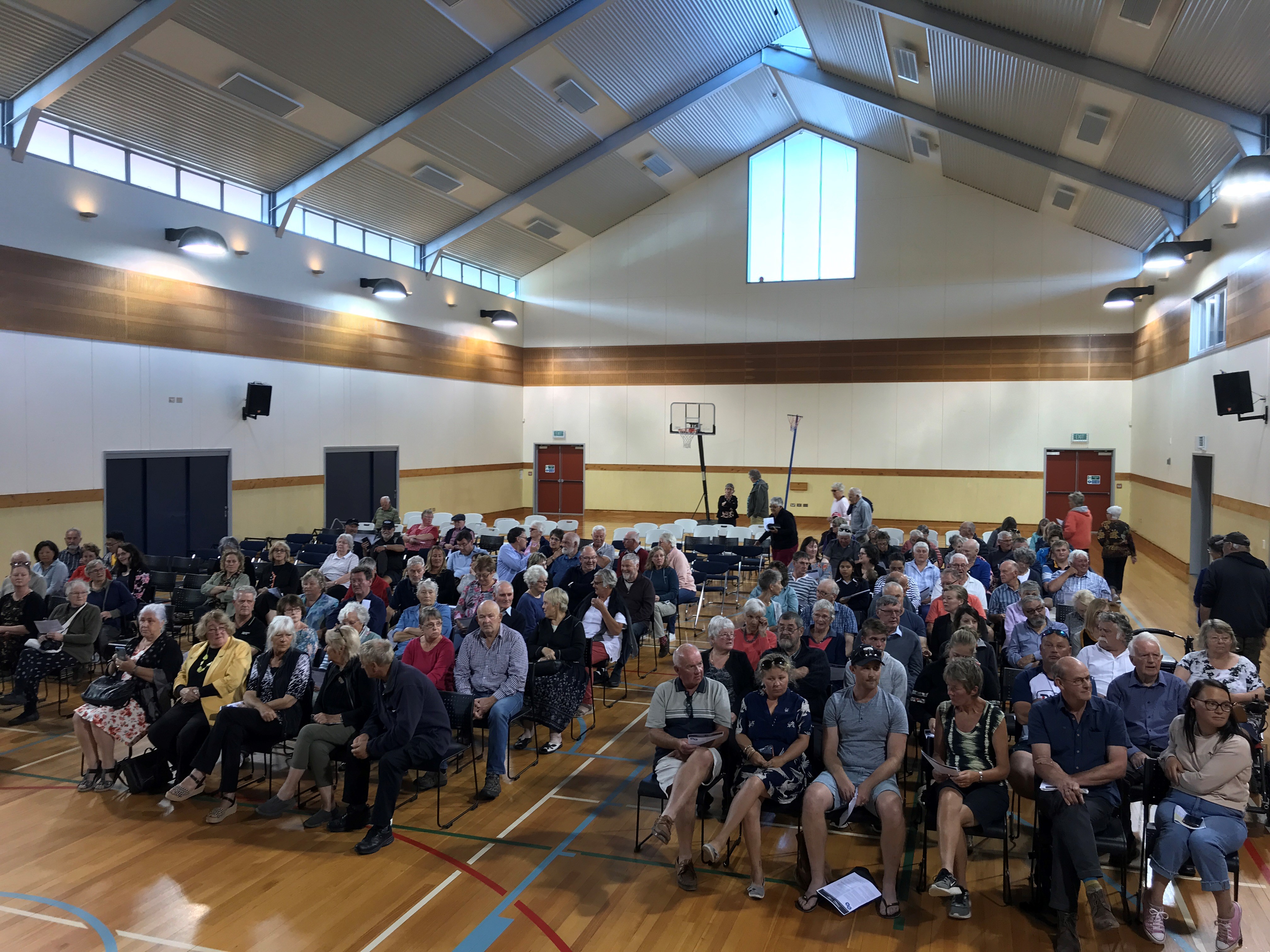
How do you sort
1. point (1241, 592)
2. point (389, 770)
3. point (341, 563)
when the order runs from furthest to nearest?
point (341, 563)
point (1241, 592)
point (389, 770)

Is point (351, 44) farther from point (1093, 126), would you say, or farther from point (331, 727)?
point (1093, 126)

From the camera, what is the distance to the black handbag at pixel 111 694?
582 centimetres

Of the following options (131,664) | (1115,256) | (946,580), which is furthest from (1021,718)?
(1115,256)

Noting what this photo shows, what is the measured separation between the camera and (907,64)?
13367mm

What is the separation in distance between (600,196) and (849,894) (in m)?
17.2

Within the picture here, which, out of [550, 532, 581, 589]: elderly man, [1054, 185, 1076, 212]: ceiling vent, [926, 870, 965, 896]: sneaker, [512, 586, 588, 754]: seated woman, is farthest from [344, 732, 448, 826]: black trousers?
[1054, 185, 1076, 212]: ceiling vent

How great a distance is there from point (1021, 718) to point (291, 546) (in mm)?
11633

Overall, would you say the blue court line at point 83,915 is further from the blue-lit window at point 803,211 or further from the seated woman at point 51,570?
the blue-lit window at point 803,211

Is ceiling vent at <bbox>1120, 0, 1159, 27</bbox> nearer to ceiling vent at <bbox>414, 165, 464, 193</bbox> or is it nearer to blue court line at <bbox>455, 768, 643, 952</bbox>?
blue court line at <bbox>455, 768, 643, 952</bbox>

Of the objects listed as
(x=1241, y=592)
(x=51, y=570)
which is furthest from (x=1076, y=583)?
(x=51, y=570)

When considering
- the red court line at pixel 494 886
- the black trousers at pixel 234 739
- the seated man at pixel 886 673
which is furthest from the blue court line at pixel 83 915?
the seated man at pixel 886 673

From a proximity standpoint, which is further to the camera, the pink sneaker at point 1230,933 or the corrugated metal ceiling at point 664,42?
the corrugated metal ceiling at point 664,42

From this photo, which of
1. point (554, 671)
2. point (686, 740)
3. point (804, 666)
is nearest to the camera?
point (686, 740)

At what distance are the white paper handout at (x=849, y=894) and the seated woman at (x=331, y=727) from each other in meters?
2.99
